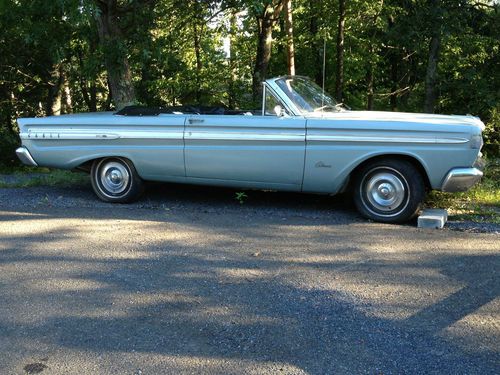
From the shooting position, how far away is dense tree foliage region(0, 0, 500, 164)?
32.8 feet

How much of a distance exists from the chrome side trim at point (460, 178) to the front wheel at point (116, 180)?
3742 millimetres

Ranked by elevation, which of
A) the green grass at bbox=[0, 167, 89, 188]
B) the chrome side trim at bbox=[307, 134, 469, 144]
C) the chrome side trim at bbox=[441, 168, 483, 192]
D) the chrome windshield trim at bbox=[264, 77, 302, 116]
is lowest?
the green grass at bbox=[0, 167, 89, 188]

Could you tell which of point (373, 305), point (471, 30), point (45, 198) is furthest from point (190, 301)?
point (471, 30)

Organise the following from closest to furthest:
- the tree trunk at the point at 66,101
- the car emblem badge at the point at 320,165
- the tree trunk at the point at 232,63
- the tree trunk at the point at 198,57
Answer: the car emblem badge at the point at 320,165 < the tree trunk at the point at 232,63 < the tree trunk at the point at 198,57 < the tree trunk at the point at 66,101

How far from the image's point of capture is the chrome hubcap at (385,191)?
246 inches

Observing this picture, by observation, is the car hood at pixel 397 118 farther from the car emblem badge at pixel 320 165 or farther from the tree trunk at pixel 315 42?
the tree trunk at pixel 315 42

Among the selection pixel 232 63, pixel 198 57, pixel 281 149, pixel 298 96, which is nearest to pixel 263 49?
pixel 232 63

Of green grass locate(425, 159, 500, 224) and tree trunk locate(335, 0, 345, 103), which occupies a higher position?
tree trunk locate(335, 0, 345, 103)

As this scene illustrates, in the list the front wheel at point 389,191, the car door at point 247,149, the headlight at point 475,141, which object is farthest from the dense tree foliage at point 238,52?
the headlight at point 475,141

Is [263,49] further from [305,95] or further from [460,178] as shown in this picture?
[460,178]

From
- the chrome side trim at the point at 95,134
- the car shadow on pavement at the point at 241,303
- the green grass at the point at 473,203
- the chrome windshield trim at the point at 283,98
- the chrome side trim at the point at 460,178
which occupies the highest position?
the chrome windshield trim at the point at 283,98

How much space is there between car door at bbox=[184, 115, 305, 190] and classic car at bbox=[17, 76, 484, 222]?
1cm

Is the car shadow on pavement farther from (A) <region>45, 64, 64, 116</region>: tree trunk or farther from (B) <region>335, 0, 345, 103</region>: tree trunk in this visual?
(A) <region>45, 64, 64, 116</region>: tree trunk

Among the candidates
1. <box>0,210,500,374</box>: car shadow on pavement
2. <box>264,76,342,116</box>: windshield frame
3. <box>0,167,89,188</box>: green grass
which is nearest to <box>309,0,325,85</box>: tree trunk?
<box>264,76,342,116</box>: windshield frame
